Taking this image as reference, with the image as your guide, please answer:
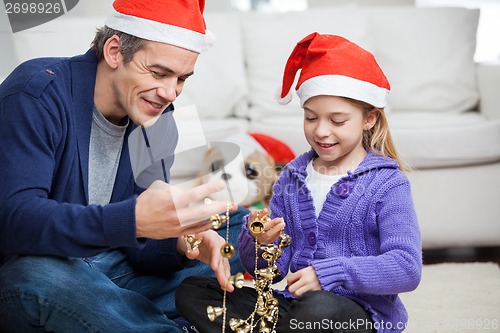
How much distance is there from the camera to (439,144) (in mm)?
2469

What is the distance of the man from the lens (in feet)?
4.00

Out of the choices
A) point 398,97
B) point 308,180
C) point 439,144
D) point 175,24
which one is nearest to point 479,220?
point 439,144

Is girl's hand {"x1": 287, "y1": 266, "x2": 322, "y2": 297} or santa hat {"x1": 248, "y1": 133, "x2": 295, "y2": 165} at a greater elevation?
girl's hand {"x1": 287, "y1": 266, "x2": 322, "y2": 297}

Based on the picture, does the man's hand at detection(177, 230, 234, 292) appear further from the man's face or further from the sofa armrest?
the sofa armrest

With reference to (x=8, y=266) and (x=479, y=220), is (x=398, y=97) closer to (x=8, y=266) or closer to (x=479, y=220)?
(x=479, y=220)

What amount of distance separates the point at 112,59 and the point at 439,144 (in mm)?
1410

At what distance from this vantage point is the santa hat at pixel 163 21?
142 centimetres

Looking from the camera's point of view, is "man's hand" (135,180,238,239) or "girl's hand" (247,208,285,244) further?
"girl's hand" (247,208,285,244)

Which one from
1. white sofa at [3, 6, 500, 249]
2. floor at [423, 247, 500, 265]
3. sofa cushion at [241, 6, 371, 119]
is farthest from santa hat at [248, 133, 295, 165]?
floor at [423, 247, 500, 265]

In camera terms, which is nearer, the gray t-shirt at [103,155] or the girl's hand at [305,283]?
the girl's hand at [305,283]

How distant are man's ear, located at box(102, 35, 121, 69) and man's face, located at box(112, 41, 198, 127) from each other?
0.01m

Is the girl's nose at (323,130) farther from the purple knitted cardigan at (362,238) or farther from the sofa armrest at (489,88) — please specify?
the sofa armrest at (489,88)

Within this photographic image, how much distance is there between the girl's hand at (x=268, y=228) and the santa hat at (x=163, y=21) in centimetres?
38

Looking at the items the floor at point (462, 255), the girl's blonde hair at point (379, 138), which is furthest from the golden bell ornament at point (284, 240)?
the floor at point (462, 255)
